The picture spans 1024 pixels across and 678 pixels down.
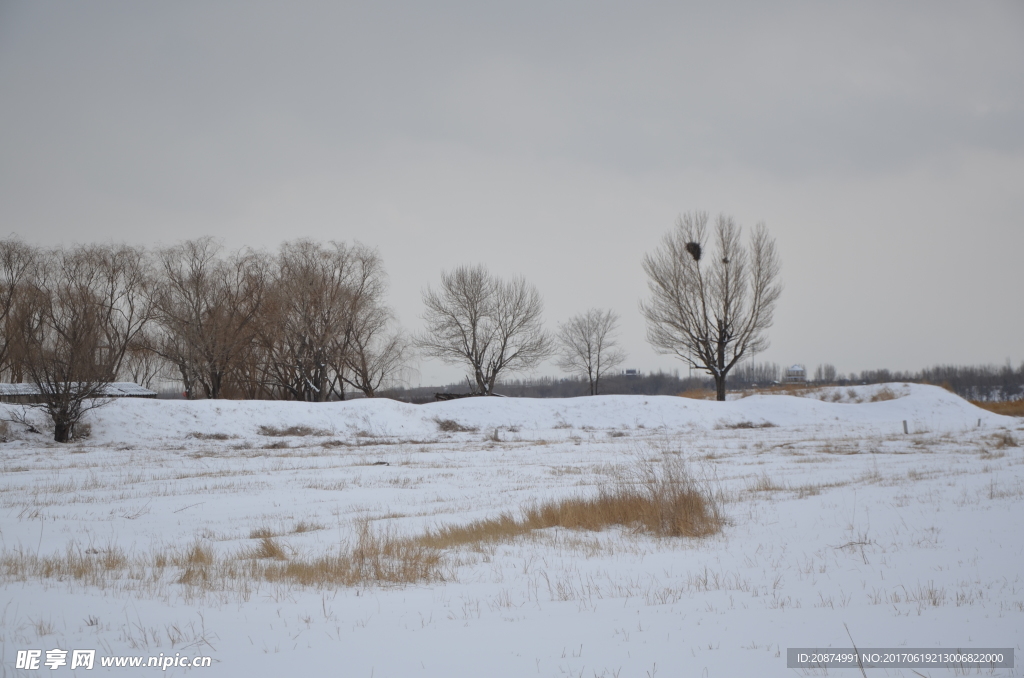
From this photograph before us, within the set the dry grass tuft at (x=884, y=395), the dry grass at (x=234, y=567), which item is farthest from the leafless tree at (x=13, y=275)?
the dry grass tuft at (x=884, y=395)

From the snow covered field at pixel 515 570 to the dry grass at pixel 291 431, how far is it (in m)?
8.44

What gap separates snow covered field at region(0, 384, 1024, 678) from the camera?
15.2 ft

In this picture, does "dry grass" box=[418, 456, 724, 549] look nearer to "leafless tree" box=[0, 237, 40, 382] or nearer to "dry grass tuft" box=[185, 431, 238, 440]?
"dry grass tuft" box=[185, 431, 238, 440]

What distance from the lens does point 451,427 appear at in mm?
33250

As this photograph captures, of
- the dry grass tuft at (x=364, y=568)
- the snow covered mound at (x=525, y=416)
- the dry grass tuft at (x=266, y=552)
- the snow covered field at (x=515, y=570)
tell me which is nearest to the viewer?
the snow covered field at (x=515, y=570)

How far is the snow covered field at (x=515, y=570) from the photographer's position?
4.62 meters

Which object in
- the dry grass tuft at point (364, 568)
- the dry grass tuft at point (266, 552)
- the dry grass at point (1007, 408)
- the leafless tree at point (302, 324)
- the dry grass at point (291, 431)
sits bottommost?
the dry grass at point (291, 431)

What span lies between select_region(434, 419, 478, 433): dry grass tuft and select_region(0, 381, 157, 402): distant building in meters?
15.3

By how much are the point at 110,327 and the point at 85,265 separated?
4687mm

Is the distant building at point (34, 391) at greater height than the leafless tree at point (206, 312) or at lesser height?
lesser

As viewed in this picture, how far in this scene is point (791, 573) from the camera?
6875 millimetres

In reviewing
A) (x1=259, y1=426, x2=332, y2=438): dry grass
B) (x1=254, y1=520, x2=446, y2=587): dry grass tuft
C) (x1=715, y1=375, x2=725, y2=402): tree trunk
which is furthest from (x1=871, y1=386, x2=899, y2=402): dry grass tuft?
(x1=254, y1=520, x2=446, y2=587): dry grass tuft

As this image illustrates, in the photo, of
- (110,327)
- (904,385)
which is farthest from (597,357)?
(110,327)

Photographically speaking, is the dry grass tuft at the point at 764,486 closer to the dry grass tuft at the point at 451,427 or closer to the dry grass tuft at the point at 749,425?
the dry grass tuft at the point at 451,427
